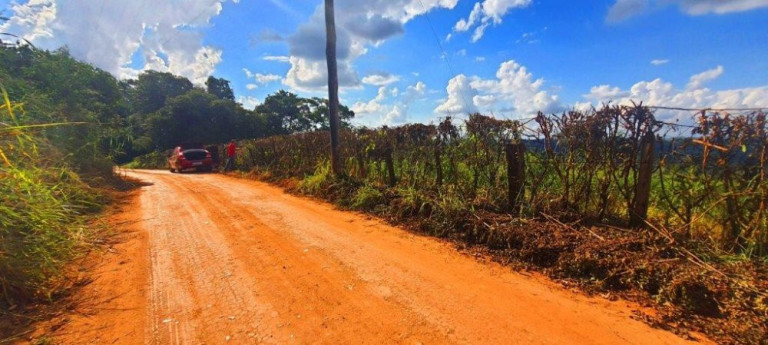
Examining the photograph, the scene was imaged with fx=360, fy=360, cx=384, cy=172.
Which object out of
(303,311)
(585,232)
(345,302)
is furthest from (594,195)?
(303,311)

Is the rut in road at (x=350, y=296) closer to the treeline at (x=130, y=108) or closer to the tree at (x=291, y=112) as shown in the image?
the treeline at (x=130, y=108)

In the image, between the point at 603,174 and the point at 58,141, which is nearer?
the point at 603,174

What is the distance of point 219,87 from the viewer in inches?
2003

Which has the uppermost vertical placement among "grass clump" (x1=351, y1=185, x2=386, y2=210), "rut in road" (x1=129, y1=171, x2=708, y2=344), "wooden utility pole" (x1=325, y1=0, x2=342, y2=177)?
"wooden utility pole" (x1=325, y1=0, x2=342, y2=177)

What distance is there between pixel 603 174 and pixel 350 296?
12.4 ft

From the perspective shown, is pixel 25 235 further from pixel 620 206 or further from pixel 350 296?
pixel 620 206

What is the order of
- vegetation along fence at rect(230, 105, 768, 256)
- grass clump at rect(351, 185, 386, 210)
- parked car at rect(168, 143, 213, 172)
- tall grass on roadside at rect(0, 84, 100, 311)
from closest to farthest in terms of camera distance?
1. tall grass on roadside at rect(0, 84, 100, 311)
2. vegetation along fence at rect(230, 105, 768, 256)
3. grass clump at rect(351, 185, 386, 210)
4. parked car at rect(168, 143, 213, 172)

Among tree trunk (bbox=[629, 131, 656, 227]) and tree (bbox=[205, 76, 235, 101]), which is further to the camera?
tree (bbox=[205, 76, 235, 101])

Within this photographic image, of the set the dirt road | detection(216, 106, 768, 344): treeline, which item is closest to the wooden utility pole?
detection(216, 106, 768, 344): treeline

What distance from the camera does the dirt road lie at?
298cm

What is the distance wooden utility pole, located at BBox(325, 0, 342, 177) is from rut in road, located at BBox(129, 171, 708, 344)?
4020 mm

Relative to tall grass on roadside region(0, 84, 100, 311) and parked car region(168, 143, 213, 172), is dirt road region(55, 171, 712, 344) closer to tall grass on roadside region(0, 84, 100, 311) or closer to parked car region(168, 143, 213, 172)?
tall grass on roadside region(0, 84, 100, 311)

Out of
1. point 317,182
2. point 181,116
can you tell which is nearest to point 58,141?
point 317,182

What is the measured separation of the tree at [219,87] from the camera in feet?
165
